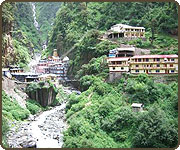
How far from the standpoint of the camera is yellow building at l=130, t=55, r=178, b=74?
91.4 ft

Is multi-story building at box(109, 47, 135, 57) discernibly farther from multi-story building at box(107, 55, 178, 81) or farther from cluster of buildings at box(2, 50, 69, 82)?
cluster of buildings at box(2, 50, 69, 82)

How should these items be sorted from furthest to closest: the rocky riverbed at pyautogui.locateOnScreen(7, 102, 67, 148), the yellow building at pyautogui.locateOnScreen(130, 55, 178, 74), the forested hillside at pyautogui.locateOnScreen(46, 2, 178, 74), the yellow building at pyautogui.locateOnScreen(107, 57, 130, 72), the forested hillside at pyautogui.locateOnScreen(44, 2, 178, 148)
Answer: the forested hillside at pyautogui.locateOnScreen(46, 2, 178, 74), the yellow building at pyautogui.locateOnScreen(107, 57, 130, 72), the yellow building at pyautogui.locateOnScreen(130, 55, 178, 74), the rocky riverbed at pyautogui.locateOnScreen(7, 102, 67, 148), the forested hillside at pyautogui.locateOnScreen(44, 2, 178, 148)

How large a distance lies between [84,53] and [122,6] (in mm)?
15224

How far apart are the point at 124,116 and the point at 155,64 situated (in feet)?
28.3

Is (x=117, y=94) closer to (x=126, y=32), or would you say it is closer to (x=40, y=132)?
(x=40, y=132)

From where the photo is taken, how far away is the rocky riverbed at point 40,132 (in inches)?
816

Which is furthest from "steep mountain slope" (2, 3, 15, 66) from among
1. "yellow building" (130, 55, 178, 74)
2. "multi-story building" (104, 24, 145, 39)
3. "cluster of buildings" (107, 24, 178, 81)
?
"yellow building" (130, 55, 178, 74)

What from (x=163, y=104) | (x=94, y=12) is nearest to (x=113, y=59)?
(x=163, y=104)

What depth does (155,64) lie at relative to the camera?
2839 cm

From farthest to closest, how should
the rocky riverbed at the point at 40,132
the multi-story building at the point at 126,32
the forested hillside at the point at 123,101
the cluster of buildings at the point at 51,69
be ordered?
the multi-story building at the point at 126,32, the cluster of buildings at the point at 51,69, the rocky riverbed at the point at 40,132, the forested hillside at the point at 123,101

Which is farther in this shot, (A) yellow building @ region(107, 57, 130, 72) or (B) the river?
(A) yellow building @ region(107, 57, 130, 72)

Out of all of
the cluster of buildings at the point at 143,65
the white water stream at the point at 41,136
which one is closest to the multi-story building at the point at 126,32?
the cluster of buildings at the point at 143,65

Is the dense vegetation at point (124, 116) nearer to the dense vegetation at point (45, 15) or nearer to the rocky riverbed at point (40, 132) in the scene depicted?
the rocky riverbed at point (40, 132)

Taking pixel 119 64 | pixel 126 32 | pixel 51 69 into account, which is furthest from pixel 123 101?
pixel 51 69
